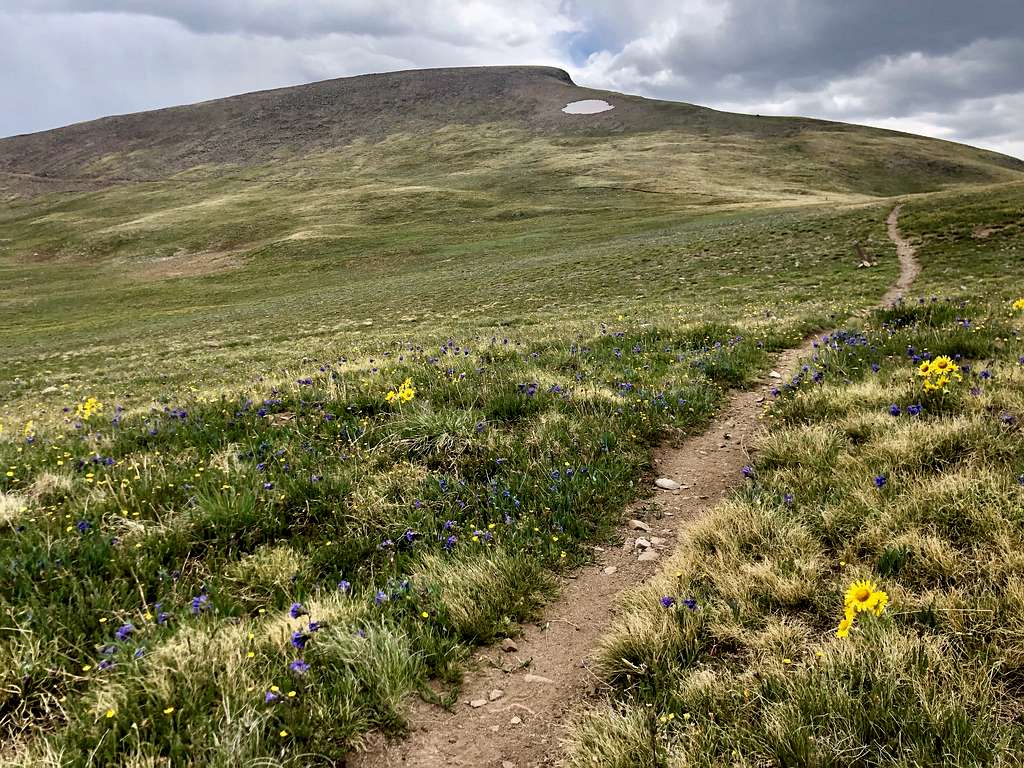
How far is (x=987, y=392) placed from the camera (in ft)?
17.6

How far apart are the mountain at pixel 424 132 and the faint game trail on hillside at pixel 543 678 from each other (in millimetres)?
116757

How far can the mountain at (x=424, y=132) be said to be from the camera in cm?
12069

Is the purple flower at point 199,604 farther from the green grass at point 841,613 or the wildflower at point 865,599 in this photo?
the wildflower at point 865,599

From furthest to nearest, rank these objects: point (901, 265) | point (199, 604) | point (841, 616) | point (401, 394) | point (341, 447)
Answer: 1. point (901, 265)
2. point (401, 394)
3. point (341, 447)
4. point (199, 604)
5. point (841, 616)

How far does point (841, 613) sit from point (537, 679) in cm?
176

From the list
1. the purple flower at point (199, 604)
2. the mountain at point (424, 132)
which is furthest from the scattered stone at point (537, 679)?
the mountain at point (424, 132)

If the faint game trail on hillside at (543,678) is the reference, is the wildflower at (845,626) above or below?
above

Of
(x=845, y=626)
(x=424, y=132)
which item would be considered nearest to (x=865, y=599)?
(x=845, y=626)

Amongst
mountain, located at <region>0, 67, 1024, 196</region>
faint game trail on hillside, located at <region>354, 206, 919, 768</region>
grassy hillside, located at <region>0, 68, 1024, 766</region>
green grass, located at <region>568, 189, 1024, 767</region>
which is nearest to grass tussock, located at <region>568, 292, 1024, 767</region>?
green grass, located at <region>568, 189, 1024, 767</region>

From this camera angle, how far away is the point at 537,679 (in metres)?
3.11

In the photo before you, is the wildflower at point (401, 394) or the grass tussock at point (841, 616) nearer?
the grass tussock at point (841, 616)

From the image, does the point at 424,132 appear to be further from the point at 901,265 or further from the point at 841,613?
the point at 841,613

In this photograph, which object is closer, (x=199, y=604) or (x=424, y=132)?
(x=199, y=604)

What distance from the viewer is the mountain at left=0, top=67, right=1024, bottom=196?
121 m
